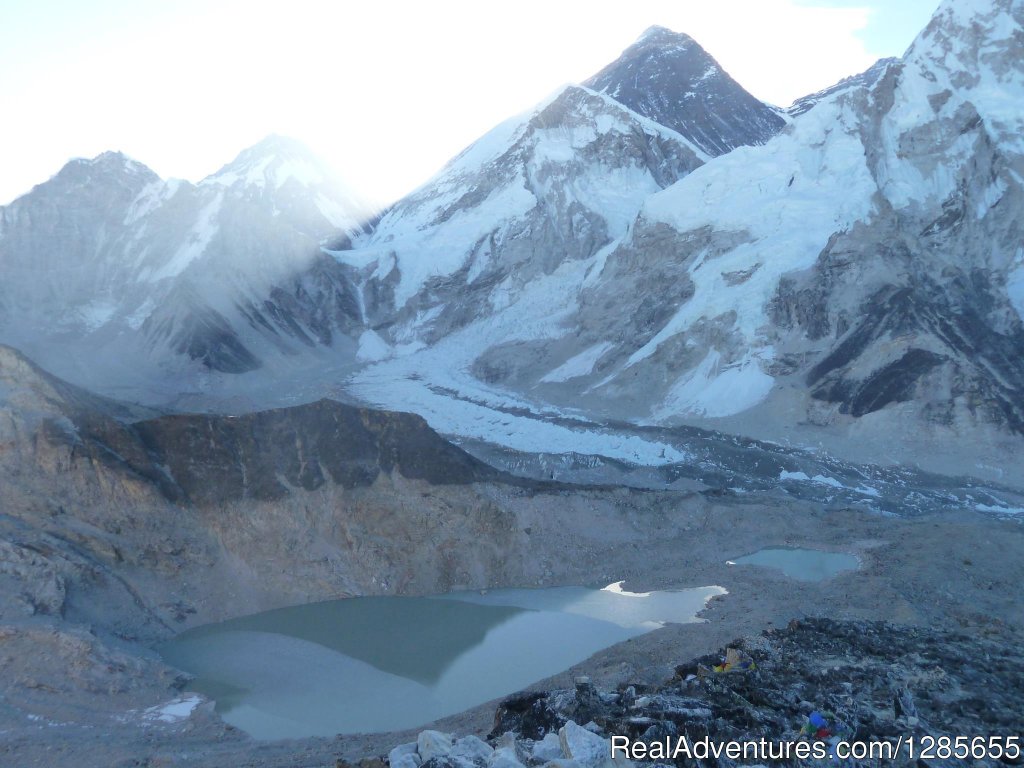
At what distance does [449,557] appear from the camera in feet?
78.1

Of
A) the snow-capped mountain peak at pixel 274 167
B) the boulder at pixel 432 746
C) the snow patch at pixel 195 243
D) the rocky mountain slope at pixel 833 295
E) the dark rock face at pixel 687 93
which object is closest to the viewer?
the boulder at pixel 432 746

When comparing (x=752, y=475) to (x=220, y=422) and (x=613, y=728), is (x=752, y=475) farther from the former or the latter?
(x=613, y=728)

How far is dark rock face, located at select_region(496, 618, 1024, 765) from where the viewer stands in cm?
1168

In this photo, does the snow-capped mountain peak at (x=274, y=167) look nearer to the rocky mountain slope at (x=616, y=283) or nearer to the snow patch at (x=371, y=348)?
the rocky mountain slope at (x=616, y=283)

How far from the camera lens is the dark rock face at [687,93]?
13025cm

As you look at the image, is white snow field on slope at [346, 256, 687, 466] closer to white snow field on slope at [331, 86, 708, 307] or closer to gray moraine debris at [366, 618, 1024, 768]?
white snow field on slope at [331, 86, 708, 307]

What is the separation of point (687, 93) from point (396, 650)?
129802 millimetres

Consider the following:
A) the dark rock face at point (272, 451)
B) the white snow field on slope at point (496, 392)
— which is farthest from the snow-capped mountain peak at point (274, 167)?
the dark rock face at point (272, 451)

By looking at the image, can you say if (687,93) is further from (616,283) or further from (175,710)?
(175,710)

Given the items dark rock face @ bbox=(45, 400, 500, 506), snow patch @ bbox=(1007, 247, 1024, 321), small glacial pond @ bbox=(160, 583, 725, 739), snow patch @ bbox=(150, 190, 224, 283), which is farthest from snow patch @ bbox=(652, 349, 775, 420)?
snow patch @ bbox=(150, 190, 224, 283)

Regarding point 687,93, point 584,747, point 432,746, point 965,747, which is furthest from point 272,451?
point 687,93

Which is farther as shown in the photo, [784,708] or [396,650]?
[396,650]

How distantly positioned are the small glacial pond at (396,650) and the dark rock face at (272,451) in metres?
3.66

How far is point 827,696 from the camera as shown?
13.3 meters
